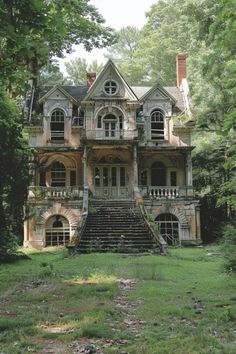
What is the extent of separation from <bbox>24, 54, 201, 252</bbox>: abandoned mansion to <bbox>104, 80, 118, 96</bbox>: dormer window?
7 cm

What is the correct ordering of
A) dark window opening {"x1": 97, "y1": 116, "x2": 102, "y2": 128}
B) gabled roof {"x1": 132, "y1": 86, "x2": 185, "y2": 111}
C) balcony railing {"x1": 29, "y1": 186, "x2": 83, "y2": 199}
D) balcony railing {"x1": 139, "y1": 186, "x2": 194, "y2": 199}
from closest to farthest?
balcony railing {"x1": 29, "y1": 186, "x2": 83, "y2": 199}, balcony railing {"x1": 139, "y1": 186, "x2": 194, "y2": 199}, dark window opening {"x1": 97, "y1": 116, "x2": 102, "y2": 128}, gabled roof {"x1": 132, "y1": 86, "x2": 185, "y2": 111}

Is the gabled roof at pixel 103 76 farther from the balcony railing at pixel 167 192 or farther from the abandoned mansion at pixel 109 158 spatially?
the balcony railing at pixel 167 192

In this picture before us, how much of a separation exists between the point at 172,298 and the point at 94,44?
3279 centimetres

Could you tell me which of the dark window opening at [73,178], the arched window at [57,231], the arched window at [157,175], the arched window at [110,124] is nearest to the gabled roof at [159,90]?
the arched window at [110,124]

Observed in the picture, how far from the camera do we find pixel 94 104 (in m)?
33.7

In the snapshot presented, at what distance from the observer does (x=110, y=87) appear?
34125 mm

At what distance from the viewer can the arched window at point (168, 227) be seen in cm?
3148

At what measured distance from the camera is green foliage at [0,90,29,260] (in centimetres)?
1880

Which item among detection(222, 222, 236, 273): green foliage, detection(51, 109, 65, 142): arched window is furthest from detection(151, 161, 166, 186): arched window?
detection(222, 222, 236, 273): green foliage

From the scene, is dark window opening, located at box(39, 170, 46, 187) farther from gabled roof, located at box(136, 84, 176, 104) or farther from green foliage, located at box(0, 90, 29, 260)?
green foliage, located at box(0, 90, 29, 260)

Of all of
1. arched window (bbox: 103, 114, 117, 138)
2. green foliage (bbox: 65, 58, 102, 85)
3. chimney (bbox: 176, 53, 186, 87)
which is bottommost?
arched window (bbox: 103, 114, 117, 138)

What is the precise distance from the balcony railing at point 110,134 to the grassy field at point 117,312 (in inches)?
728

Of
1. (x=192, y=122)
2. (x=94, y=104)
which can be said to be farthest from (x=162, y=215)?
(x=94, y=104)

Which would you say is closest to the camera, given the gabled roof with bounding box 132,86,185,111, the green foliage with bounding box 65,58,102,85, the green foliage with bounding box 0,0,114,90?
the green foliage with bounding box 0,0,114,90
